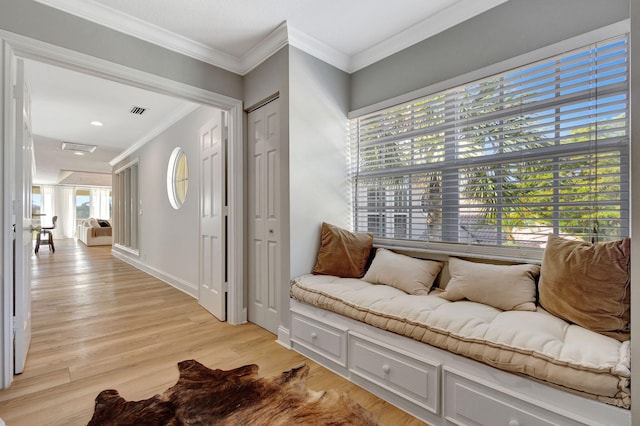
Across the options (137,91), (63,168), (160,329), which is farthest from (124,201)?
(160,329)

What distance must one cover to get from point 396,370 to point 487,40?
2215 millimetres

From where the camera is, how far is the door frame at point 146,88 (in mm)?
1852

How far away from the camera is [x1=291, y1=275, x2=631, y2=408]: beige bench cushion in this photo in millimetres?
1094

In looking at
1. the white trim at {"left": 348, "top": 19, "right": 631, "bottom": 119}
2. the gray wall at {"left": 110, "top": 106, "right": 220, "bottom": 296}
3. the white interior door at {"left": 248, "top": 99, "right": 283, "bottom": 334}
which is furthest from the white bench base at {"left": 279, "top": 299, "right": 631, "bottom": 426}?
the gray wall at {"left": 110, "top": 106, "right": 220, "bottom": 296}

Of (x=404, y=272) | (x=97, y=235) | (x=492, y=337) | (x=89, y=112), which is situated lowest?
(x=97, y=235)

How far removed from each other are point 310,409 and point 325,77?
2566 mm

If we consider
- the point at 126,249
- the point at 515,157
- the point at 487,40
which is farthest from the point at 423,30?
the point at 126,249

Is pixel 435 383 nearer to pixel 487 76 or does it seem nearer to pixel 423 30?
pixel 487 76

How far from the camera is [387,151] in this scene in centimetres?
269

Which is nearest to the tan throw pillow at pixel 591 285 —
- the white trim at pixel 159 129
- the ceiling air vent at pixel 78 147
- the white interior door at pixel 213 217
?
the white interior door at pixel 213 217

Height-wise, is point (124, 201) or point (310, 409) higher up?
point (124, 201)

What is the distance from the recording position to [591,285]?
1.40m

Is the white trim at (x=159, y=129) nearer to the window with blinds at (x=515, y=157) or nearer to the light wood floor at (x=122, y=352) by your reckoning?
the light wood floor at (x=122, y=352)

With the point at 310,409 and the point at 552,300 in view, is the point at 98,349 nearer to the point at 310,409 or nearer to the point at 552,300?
the point at 310,409
